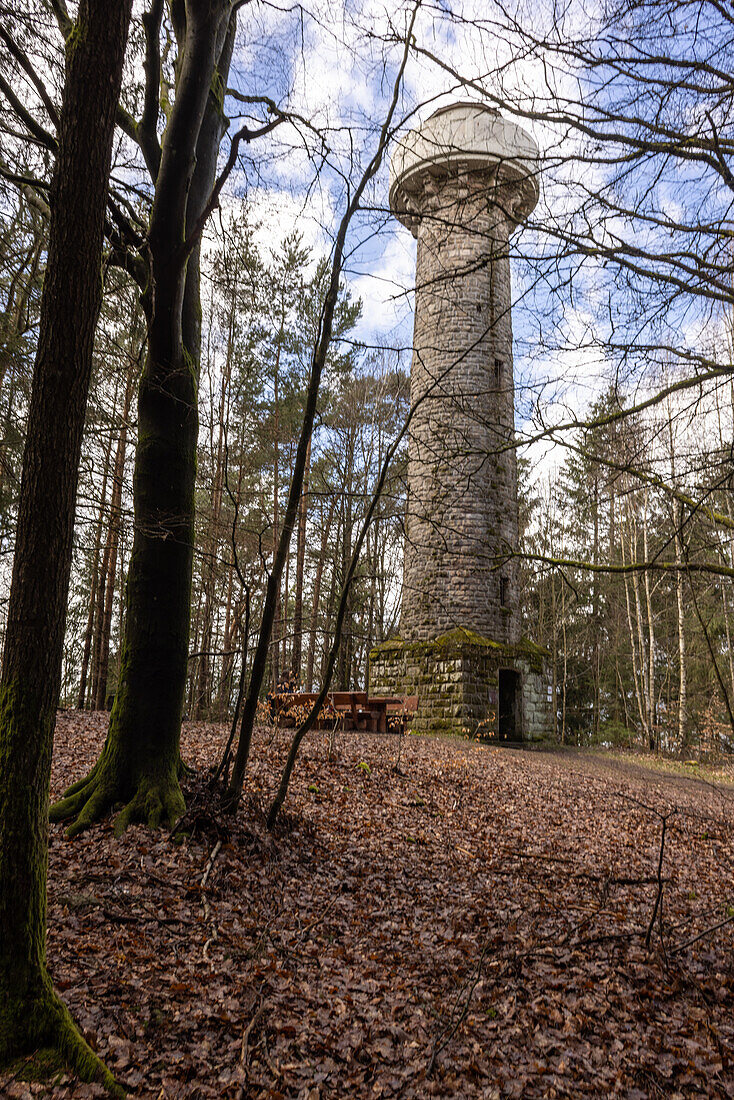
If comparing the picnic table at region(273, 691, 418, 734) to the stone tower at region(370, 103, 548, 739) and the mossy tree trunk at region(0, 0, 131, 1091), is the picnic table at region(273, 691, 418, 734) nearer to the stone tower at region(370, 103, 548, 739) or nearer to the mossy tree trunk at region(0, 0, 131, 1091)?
the stone tower at region(370, 103, 548, 739)

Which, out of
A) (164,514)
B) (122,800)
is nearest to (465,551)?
(164,514)

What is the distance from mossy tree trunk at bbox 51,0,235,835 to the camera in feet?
15.8

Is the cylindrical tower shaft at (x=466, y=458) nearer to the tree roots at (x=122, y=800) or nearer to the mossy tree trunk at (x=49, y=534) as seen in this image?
the tree roots at (x=122, y=800)

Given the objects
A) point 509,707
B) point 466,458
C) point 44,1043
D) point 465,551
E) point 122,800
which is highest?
point 466,458

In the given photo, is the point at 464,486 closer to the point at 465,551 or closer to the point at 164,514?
the point at 465,551

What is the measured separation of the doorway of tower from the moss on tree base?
12.3 m

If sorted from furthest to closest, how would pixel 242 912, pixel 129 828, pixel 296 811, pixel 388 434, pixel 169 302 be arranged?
pixel 388 434
pixel 296 811
pixel 169 302
pixel 129 828
pixel 242 912

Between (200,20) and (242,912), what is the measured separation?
6245mm

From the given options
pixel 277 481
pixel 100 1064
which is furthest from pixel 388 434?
pixel 100 1064

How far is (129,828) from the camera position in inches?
181

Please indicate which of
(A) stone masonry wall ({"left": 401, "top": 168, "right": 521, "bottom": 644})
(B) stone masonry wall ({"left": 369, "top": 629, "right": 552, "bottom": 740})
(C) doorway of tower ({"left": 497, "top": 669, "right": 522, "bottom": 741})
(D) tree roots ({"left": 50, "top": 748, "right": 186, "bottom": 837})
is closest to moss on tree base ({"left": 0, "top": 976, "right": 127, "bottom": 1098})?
(D) tree roots ({"left": 50, "top": 748, "right": 186, "bottom": 837})

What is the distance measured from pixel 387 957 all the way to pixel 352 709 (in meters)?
8.02

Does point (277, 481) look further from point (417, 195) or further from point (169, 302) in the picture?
point (169, 302)

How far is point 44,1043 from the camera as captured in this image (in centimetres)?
222
